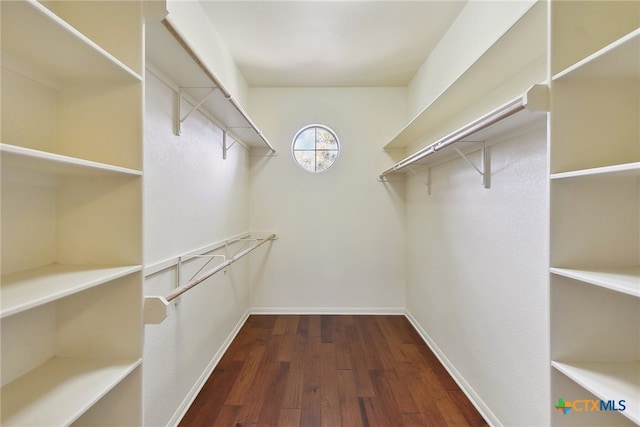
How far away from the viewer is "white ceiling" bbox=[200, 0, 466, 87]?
1926 millimetres

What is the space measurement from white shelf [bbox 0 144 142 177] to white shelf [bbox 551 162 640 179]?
1.37 m

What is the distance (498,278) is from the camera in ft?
5.04

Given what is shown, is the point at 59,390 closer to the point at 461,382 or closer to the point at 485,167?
the point at 485,167

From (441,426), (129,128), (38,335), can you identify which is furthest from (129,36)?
(441,426)

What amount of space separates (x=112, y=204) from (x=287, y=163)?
235cm

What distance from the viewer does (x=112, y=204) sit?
95 cm

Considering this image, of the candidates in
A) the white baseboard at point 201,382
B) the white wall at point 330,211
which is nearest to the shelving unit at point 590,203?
the white baseboard at point 201,382

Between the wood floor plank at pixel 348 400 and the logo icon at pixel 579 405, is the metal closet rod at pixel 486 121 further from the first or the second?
the wood floor plank at pixel 348 400

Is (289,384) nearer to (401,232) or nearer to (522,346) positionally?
(522,346)

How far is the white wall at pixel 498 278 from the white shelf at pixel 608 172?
0.18m

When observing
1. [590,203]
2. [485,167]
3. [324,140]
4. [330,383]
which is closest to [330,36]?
[324,140]

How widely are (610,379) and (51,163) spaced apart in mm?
1670

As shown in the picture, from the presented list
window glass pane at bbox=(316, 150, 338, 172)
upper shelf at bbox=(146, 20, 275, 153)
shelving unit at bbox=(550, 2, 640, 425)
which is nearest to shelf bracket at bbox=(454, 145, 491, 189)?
shelving unit at bbox=(550, 2, 640, 425)

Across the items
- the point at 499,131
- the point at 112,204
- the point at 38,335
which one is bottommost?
Answer: the point at 38,335
